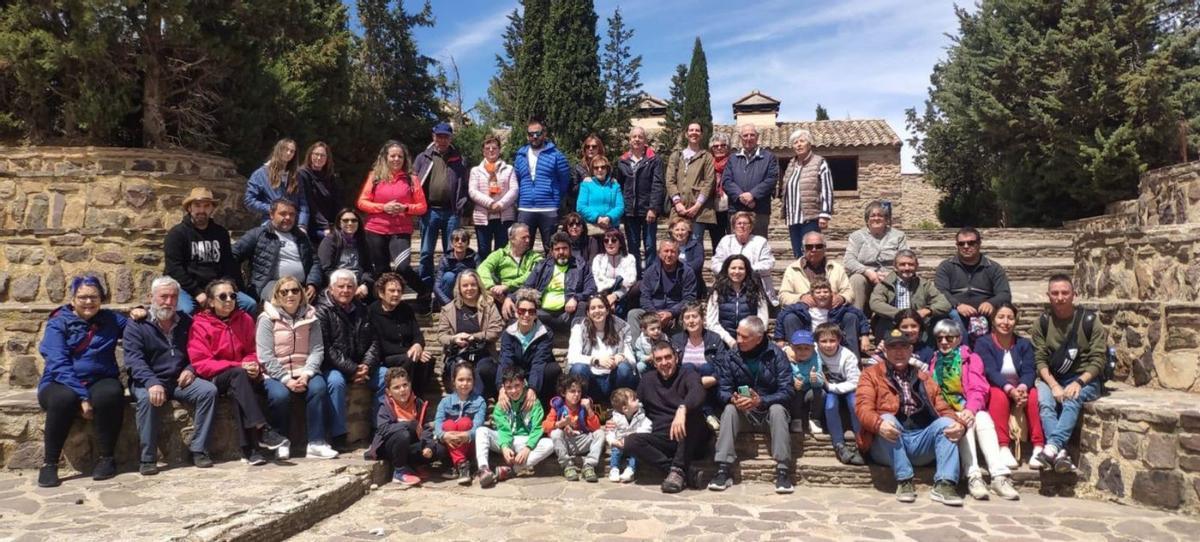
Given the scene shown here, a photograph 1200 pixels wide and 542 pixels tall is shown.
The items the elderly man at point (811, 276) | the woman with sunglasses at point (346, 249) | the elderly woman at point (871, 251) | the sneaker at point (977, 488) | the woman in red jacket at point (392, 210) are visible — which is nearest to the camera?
the sneaker at point (977, 488)

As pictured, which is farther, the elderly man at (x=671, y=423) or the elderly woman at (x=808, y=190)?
the elderly woman at (x=808, y=190)

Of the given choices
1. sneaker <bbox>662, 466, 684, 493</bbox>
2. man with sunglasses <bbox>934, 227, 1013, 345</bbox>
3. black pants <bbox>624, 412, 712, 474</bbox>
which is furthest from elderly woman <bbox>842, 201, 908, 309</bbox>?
sneaker <bbox>662, 466, 684, 493</bbox>

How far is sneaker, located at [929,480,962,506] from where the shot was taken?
466cm

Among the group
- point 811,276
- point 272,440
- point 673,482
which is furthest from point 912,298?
point 272,440

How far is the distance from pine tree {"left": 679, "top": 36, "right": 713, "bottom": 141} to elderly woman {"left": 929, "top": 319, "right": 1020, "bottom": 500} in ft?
50.0

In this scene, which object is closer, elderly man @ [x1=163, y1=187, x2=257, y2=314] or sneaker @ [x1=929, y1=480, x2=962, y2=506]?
sneaker @ [x1=929, y1=480, x2=962, y2=506]

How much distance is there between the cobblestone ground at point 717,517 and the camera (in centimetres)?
414

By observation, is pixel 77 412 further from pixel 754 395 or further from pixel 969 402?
pixel 969 402

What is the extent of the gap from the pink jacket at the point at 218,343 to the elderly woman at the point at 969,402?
16.2 ft

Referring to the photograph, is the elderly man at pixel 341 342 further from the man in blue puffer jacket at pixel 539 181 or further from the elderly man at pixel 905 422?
the elderly man at pixel 905 422

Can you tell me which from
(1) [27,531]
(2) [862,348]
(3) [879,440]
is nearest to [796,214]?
(2) [862,348]

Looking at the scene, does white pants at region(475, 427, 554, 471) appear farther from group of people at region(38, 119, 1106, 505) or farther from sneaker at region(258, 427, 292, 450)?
sneaker at region(258, 427, 292, 450)

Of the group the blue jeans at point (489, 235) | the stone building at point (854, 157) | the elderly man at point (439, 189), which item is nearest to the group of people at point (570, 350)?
the elderly man at point (439, 189)

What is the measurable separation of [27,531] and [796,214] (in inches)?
237
